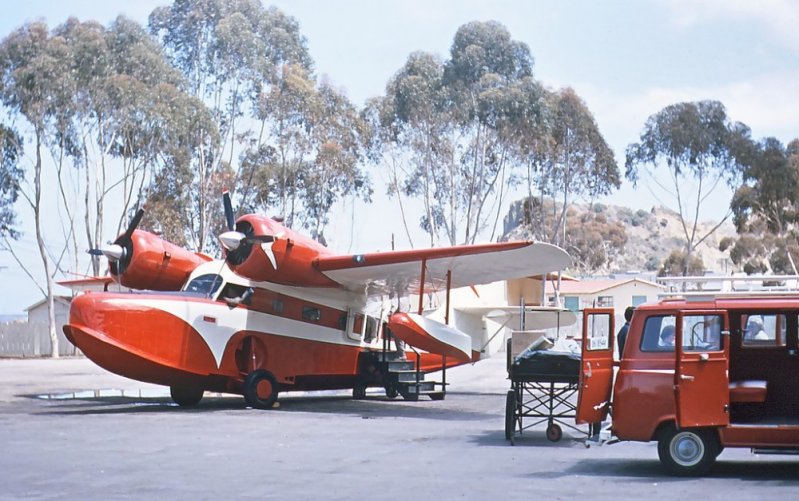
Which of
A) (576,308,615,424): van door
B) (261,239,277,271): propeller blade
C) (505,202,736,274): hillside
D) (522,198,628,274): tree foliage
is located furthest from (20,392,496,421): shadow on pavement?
(505,202,736,274): hillside

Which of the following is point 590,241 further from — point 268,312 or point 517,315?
point 268,312

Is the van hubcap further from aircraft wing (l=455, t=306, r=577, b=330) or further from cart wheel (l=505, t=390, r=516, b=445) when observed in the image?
aircraft wing (l=455, t=306, r=577, b=330)

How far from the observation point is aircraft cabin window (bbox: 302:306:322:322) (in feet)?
69.9

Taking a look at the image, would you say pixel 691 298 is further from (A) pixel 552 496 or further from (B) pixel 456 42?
(B) pixel 456 42

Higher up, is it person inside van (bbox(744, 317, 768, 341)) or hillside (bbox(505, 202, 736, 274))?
hillside (bbox(505, 202, 736, 274))

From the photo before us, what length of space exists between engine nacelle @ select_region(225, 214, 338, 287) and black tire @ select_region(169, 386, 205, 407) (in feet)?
8.47

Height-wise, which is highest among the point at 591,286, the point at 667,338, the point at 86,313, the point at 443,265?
the point at 591,286

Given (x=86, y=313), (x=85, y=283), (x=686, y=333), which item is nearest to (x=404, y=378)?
(x=86, y=313)

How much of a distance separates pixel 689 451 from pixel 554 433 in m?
3.52

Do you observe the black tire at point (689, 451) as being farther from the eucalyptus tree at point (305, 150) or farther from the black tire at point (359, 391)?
the eucalyptus tree at point (305, 150)

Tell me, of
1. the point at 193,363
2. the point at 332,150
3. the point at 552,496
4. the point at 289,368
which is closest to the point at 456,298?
the point at 289,368

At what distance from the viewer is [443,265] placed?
2020 centimetres

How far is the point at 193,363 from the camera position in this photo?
62.3ft

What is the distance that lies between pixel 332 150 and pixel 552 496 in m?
43.0
